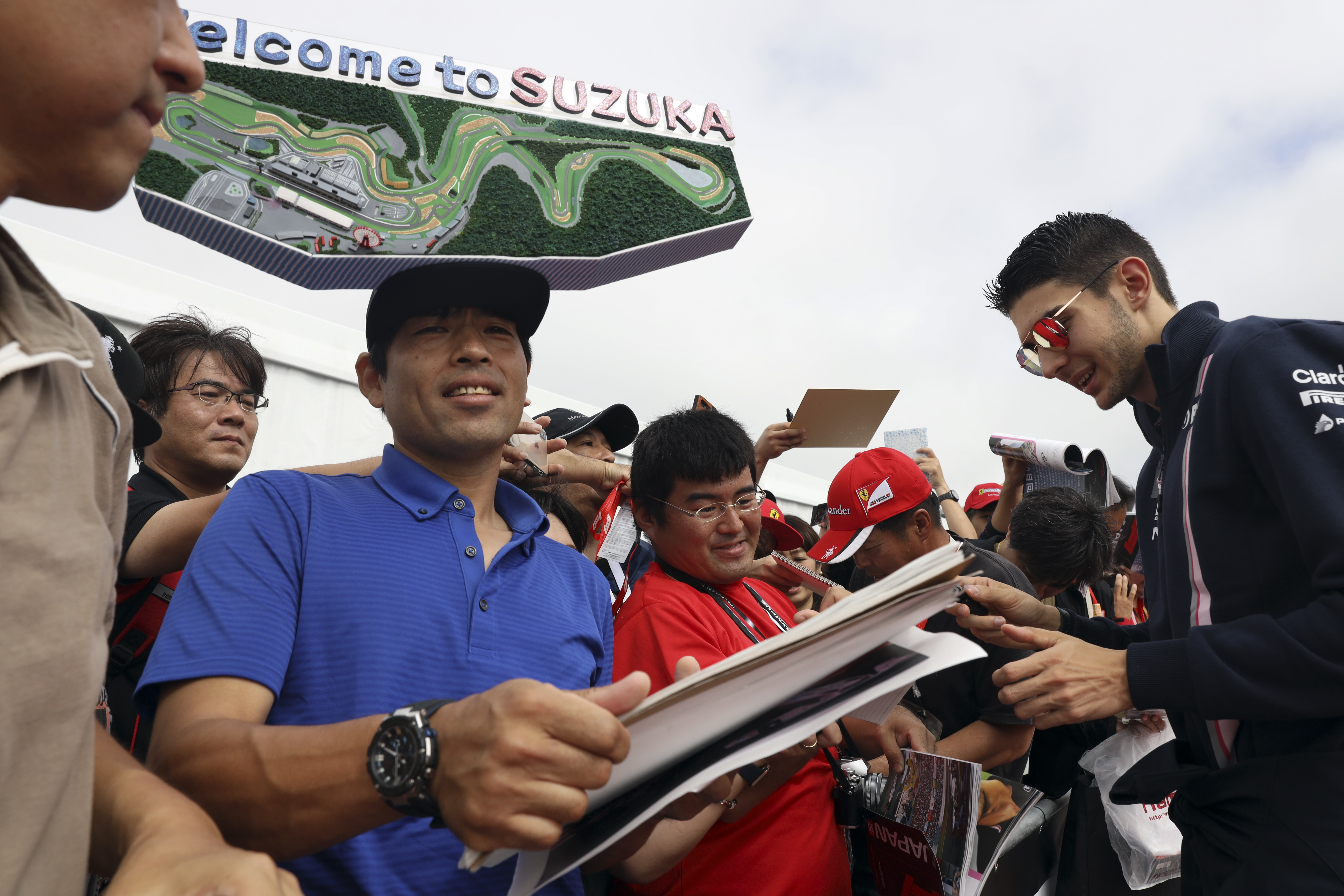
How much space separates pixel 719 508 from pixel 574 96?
4.76m

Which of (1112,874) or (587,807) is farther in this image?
(1112,874)

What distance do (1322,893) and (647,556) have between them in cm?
225

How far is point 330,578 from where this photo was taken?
4.57ft

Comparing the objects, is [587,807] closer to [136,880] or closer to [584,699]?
[584,699]

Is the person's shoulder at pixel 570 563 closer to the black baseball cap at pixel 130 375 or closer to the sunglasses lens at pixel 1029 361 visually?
the black baseball cap at pixel 130 375

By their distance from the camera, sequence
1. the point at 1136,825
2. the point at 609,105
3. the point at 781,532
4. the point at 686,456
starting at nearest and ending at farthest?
1. the point at 686,456
2. the point at 1136,825
3. the point at 781,532
4. the point at 609,105

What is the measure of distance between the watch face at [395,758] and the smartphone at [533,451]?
1500 mm

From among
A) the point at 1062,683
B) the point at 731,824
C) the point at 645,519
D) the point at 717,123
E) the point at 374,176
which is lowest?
the point at 731,824

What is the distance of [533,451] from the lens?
2441 mm

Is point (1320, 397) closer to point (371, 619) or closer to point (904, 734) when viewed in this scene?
point (904, 734)

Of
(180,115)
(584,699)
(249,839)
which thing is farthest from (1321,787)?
(180,115)

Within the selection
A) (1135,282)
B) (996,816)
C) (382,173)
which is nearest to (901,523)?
(1135,282)

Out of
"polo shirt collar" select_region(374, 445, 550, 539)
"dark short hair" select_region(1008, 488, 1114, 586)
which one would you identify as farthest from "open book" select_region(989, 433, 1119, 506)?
"polo shirt collar" select_region(374, 445, 550, 539)

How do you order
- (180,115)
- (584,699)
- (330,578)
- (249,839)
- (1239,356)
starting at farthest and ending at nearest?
(180,115), (1239,356), (330,578), (249,839), (584,699)
